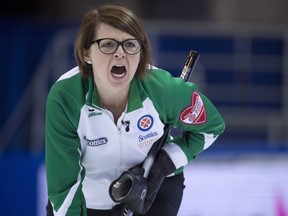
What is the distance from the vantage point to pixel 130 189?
2926 millimetres

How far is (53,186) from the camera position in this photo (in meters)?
2.92

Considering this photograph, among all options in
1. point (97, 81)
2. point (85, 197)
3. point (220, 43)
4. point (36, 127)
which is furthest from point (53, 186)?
point (220, 43)

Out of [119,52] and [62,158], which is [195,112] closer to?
[119,52]

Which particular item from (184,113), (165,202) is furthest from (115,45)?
(165,202)

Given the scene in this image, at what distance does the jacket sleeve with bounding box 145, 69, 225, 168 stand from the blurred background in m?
1.58

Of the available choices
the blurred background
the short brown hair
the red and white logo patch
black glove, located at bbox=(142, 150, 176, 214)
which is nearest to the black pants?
black glove, located at bbox=(142, 150, 176, 214)

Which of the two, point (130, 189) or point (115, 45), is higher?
point (115, 45)

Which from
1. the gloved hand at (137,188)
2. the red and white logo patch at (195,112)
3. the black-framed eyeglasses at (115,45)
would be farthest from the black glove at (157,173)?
the black-framed eyeglasses at (115,45)

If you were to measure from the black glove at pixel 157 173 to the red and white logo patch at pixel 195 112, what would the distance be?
208 mm

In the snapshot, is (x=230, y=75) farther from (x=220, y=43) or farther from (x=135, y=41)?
(x=135, y=41)

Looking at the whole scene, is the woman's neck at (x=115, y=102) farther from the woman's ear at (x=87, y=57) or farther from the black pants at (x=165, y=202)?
the black pants at (x=165, y=202)

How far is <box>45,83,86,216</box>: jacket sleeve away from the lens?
113 inches

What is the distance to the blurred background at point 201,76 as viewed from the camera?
494 centimetres

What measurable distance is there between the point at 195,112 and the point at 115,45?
0.48 m
